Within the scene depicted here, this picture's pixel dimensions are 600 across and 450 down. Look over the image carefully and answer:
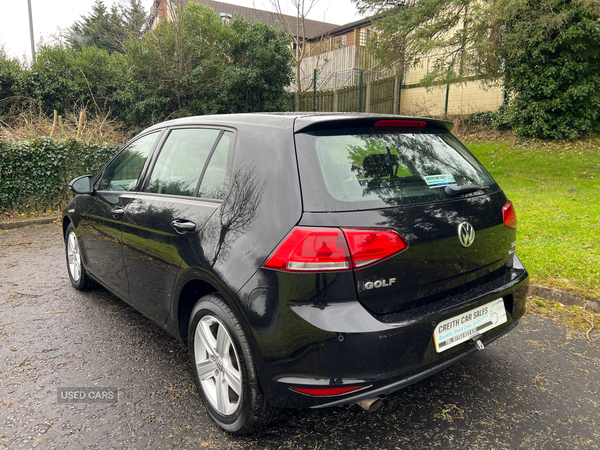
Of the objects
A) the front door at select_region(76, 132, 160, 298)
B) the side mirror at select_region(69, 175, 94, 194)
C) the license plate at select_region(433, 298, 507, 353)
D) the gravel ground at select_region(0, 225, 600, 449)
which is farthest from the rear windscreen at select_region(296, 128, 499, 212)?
the side mirror at select_region(69, 175, 94, 194)

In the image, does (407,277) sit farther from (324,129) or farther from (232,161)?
(232,161)

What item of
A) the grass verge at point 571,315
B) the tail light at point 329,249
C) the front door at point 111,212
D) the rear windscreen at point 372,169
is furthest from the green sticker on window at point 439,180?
the front door at point 111,212

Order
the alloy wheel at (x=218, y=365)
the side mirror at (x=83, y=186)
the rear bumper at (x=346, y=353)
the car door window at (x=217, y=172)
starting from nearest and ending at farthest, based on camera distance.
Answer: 1. the rear bumper at (x=346, y=353)
2. the alloy wheel at (x=218, y=365)
3. the car door window at (x=217, y=172)
4. the side mirror at (x=83, y=186)

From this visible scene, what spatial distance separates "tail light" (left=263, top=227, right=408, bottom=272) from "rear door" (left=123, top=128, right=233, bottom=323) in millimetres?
593

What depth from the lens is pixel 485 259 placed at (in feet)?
7.86

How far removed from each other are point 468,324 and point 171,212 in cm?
182

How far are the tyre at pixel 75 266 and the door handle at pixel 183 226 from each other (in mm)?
2266

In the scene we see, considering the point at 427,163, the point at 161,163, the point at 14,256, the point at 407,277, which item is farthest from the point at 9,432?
the point at 14,256

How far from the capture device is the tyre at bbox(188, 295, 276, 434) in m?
2.12

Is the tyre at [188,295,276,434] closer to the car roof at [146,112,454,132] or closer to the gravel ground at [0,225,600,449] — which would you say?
the gravel ground at [0,225,600,449]

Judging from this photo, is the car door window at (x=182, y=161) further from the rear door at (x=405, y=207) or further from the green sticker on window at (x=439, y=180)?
the green sticker on window at (x=439, y=180)

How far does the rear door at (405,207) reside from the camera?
1980mm

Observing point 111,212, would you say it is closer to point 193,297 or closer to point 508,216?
point 193,297

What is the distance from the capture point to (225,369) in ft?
7.68
